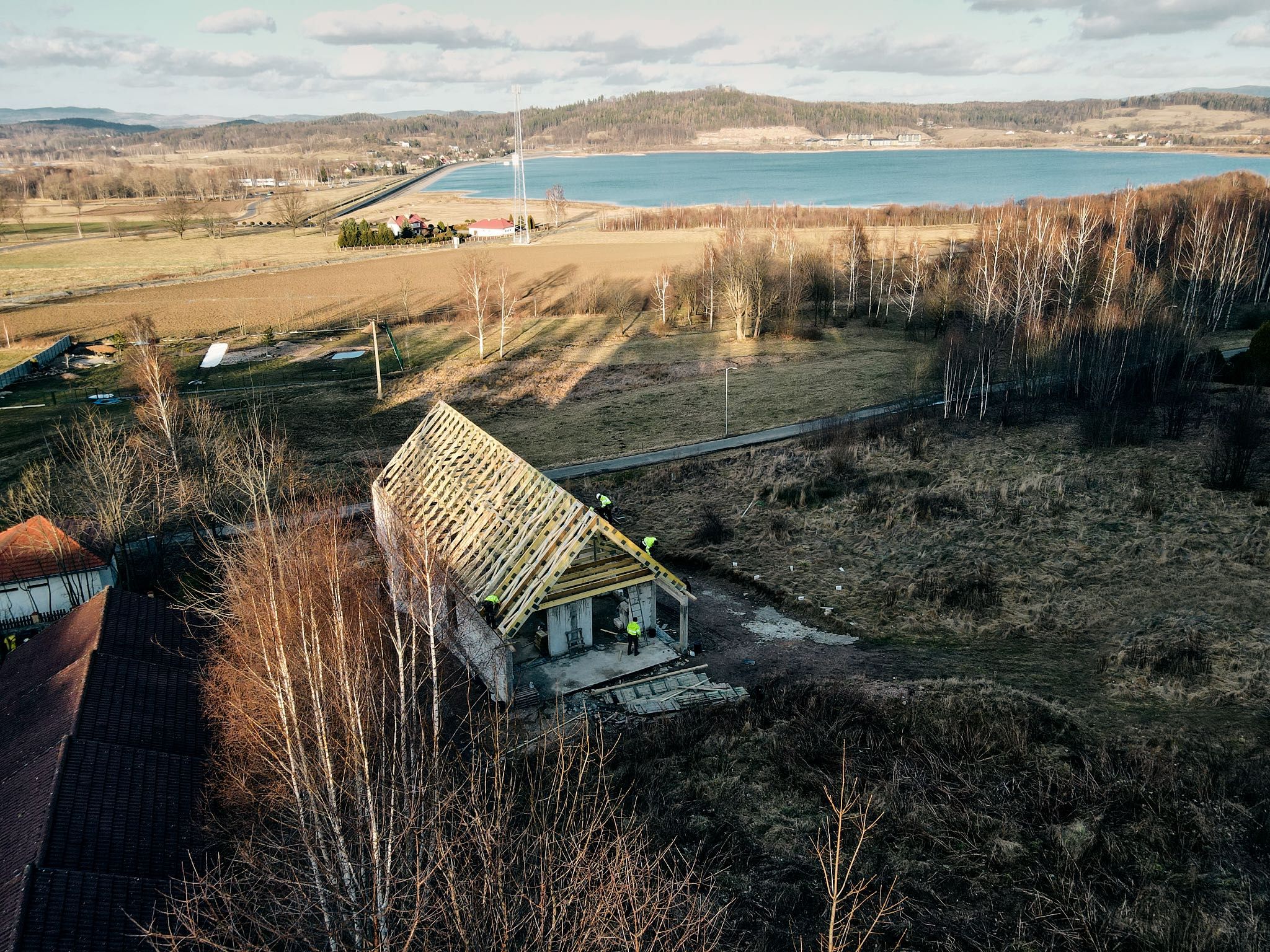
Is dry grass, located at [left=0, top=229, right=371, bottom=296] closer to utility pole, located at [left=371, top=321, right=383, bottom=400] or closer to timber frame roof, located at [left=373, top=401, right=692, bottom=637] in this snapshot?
utility pole, located at [left=371, top=321, right=383, bottom=400]

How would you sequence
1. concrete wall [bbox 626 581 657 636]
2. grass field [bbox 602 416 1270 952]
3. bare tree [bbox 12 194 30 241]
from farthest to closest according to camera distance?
bare tree [bbox 12 194 30 241] < concrete wall [bbox 626 581 657 636] < grass field [bbox 602 416 1270 952]

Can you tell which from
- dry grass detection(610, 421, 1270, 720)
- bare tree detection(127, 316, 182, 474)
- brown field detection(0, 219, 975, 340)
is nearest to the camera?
dry grass detection(610, 421, 1270, 720)

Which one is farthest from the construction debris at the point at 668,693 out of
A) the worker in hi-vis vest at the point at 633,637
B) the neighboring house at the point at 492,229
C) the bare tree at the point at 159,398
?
the neighboring house at the point at 492,229

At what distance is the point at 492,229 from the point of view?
121312 millimetres

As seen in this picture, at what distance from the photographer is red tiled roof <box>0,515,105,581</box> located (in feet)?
76.8

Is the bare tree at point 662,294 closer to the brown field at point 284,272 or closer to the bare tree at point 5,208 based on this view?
the brown field at point 284,272

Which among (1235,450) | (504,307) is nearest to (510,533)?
(1235,450)

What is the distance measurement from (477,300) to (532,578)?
41280 mm

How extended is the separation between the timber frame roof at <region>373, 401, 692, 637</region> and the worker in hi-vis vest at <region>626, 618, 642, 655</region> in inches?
40.9

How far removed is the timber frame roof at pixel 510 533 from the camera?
20.4 metres

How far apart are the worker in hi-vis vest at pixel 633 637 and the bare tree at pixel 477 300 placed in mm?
38108

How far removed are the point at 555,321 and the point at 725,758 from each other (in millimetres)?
56809

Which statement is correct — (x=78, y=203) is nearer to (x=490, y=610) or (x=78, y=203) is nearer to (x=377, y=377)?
(x=377, y=377)

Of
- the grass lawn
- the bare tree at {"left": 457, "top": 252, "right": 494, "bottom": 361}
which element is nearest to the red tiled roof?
the bare tree at {"left": 457, "top": 252, "right": 494, "bottom": 361}
